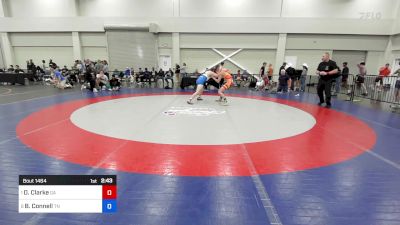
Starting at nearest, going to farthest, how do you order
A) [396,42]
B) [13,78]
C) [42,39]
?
[13,78] → [396,42] → [42,39]

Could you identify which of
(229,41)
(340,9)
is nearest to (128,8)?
(229,41)

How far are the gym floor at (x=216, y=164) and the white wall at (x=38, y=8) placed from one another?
56.8ft

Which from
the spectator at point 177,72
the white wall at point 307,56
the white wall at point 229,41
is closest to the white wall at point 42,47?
the spectator at point 177,72

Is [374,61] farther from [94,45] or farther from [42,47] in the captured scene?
[42,47]

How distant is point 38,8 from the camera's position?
20.4 meters

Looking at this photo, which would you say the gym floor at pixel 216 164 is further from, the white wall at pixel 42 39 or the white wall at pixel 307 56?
the white wall at pixel 42 39

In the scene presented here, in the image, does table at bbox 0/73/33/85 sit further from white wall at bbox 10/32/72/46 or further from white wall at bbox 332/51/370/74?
white wall at bbox 332/51/370/74

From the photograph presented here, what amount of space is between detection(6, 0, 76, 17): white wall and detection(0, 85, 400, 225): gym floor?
56.8 feet

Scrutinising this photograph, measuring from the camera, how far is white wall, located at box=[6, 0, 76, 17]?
65.8 feet

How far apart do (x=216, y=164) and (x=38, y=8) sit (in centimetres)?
2445

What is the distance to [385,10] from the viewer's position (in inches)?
717

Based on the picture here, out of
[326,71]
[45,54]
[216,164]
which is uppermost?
[45,54]

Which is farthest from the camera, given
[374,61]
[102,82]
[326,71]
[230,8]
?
[230,8]

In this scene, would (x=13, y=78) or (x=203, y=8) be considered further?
(x=203, y=8)
